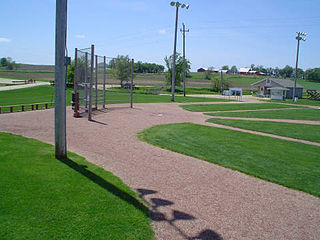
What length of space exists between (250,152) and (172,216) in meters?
5.44

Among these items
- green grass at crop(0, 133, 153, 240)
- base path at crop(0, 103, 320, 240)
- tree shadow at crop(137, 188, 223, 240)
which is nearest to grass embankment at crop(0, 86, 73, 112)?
base path at crop(0, 103, 320, 240)

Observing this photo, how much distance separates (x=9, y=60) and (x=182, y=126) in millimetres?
140306

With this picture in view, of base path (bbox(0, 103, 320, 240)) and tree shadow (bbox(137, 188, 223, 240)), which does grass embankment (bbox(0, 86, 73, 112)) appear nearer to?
base path (bbox(0, 103, 320, 240))

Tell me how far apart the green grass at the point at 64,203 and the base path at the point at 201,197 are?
15.4 inches

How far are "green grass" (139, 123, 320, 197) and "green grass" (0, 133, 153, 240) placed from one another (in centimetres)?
346

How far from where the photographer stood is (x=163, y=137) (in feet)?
37.3

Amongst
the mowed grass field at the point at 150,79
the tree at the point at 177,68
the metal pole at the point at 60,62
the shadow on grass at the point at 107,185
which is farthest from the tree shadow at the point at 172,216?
the mowed grass field at the point at 150,79

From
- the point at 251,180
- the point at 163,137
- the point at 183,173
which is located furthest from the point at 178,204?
the point at 163,137

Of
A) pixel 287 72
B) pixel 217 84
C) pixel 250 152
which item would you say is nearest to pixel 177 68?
pixel 217 84

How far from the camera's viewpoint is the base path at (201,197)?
4.47 meters

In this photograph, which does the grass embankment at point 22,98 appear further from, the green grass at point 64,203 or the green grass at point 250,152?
the green grass at point 64,203

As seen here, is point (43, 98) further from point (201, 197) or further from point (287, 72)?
point (287, 72)

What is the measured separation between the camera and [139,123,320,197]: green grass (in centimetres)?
727

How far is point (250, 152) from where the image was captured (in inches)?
375
